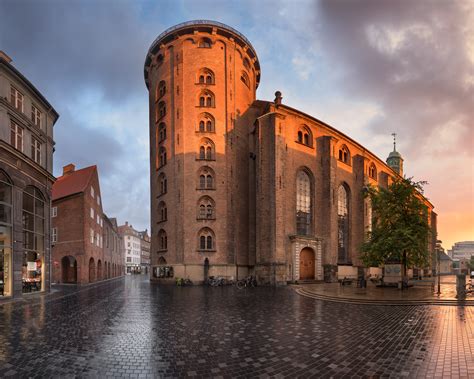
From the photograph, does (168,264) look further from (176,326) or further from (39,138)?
(176,326)

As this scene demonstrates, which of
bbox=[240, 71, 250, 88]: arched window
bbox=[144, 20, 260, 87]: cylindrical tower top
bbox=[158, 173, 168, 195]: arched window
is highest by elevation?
bbox=[144, 20, 260, 87]: cylindrical tower top

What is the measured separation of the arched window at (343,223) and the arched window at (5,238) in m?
35.5

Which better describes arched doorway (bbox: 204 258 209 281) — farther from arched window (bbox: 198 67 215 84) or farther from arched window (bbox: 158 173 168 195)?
arched window (bbox: 198 67 215 84)

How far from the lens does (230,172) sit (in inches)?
1465

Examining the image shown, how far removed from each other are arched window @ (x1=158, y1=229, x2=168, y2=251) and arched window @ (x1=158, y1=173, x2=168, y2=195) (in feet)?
15.8

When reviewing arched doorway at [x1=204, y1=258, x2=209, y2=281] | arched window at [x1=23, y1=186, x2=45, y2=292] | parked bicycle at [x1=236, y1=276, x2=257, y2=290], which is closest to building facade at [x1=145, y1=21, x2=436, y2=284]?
Result: arched doorway at [x1=204, y1=258, x2=209, y2=281]

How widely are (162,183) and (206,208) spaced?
7.23 meters

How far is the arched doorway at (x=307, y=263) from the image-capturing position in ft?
120

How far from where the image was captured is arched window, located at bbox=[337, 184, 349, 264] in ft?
141

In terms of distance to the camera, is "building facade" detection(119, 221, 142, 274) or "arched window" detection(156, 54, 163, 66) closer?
"arched window" detection(156, 54, 163, 66)

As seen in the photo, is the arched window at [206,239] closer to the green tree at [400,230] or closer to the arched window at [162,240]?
the arched window at [162,240]

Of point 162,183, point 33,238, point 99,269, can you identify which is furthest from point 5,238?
point 99,269

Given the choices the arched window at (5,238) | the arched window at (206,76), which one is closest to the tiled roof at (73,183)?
the arched window at (5,238)

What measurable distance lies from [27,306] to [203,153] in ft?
76.2
